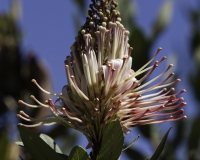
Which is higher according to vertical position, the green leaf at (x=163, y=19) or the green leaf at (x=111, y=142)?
the green leaf at (x=163, y=19)

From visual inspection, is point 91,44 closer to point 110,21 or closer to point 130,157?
point 110,21

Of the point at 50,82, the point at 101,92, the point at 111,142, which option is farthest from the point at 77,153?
the point at 50,82

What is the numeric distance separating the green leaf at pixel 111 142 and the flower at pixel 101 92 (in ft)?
0.47

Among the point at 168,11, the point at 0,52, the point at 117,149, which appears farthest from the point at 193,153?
the point at 117,149

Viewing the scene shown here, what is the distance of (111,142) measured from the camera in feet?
4.90

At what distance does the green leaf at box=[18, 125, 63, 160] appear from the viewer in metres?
1.51

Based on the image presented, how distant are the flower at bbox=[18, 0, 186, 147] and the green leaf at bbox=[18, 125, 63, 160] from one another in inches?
5.1

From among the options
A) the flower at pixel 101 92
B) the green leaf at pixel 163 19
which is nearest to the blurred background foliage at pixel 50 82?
the green leaf at pixel 163 19

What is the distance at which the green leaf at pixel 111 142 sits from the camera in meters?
1.46

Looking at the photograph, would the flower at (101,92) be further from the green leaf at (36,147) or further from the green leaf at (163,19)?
the green leaf at (163,19)

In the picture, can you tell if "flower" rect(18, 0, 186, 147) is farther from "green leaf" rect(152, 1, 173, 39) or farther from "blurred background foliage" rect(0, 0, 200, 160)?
"green leaf" rect(152, 1, 173, 39)

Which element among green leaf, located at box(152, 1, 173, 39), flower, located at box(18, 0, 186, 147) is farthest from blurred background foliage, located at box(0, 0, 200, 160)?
flower, located at box(18, 0, 186, 147)

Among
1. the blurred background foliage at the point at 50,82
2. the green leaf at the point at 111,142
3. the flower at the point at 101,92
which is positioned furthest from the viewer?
the blurred background foliage at the point at 50,82

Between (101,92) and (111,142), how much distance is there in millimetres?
242
